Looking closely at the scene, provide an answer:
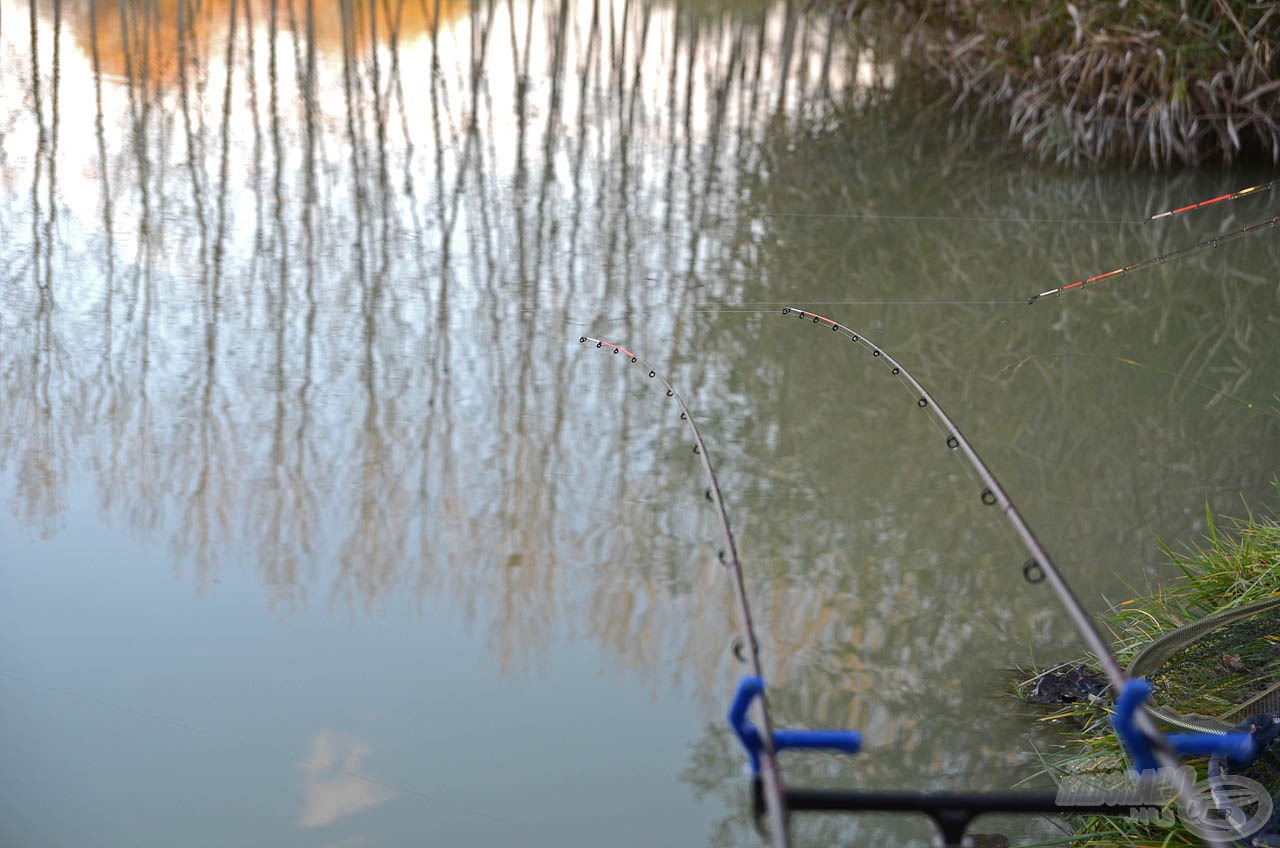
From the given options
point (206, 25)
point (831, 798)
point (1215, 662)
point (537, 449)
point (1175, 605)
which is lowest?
point (537, 449)

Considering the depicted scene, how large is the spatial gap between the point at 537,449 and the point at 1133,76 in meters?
4.27

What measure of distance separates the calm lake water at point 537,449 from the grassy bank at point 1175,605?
11 centimetres

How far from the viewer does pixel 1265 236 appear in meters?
5.52

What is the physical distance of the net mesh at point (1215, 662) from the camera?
1992 mm

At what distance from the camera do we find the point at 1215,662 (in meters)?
2.12

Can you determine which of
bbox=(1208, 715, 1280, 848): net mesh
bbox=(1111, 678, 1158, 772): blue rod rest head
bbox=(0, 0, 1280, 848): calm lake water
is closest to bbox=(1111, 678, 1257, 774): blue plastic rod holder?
bbox=(1111, 678, 1158, 772): blue rod rest head

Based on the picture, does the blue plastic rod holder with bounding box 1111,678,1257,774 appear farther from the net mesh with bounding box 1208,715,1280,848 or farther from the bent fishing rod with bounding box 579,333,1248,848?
the net mesh with bounding box 1208,715,1280,848

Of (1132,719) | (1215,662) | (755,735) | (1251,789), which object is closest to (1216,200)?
(1215,662)

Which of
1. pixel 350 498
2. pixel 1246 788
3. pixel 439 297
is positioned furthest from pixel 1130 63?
pixel 1246 788

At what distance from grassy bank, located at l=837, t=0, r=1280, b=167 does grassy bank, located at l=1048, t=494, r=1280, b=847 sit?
3.97 metres

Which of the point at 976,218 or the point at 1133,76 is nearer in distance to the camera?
the point at 976,218

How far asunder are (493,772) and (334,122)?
4.93 m

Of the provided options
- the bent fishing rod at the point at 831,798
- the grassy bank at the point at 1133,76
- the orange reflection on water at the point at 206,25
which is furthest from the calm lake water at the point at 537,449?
the bent fishing rod at the point at 831,798

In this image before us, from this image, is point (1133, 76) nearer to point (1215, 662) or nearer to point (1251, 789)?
point (1215, 662)
